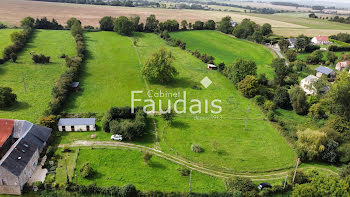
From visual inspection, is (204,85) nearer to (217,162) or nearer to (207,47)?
(217,162)

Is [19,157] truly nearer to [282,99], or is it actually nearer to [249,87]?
[249,87]

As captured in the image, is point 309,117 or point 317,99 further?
point 317,99

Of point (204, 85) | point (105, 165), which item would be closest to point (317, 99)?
point (204, 85)

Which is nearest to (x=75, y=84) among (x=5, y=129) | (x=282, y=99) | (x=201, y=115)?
(x=5, y=129)

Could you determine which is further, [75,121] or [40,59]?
[40,59]

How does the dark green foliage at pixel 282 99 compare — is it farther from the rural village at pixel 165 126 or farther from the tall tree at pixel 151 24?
the tall tree at pixel 151 24

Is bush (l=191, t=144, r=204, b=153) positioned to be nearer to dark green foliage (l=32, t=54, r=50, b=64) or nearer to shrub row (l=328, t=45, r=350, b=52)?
dark green foliage (l=32, t=54, r=50, b=64)

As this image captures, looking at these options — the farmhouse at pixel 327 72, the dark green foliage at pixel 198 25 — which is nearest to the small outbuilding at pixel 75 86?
the farmhouse at pixel 327 72
